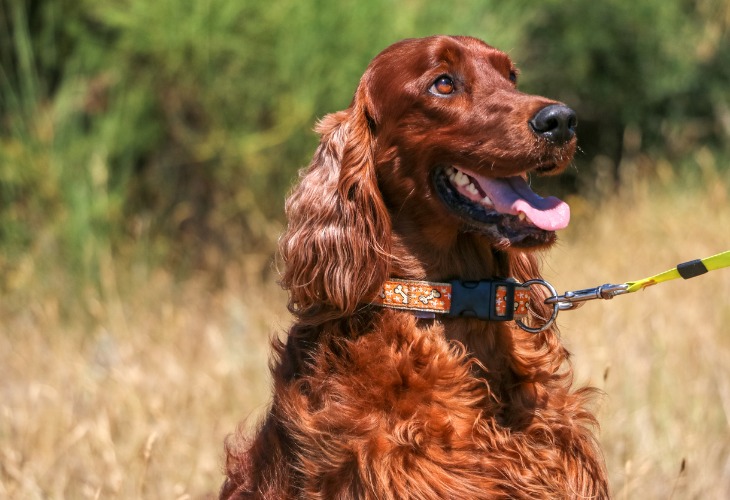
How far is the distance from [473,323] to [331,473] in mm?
578

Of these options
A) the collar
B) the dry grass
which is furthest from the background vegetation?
the collar

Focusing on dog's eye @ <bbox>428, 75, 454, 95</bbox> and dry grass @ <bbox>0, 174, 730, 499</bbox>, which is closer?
dog's eye @ <bbox>428, 75, 454, 95</bbox>

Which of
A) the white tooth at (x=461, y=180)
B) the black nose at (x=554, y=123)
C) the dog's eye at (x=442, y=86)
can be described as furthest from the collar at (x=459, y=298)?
the dog's eye at (x=442, y=86)

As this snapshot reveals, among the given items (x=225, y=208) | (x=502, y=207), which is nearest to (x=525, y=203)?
(x=502, y=207)

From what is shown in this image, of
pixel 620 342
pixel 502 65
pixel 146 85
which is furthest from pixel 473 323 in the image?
pixel 146 85

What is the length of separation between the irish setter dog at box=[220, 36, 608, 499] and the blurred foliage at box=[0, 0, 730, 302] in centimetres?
380

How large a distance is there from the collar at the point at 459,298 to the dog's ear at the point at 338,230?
0.06m

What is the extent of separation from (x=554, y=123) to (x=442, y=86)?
14.7 inches

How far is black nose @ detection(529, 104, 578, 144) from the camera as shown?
8.79 feet

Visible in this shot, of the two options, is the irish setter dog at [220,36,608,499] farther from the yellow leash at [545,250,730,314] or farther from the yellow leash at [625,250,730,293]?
the yellow leash at [625,250,730,293]

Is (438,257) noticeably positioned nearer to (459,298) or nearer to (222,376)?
(459,298)

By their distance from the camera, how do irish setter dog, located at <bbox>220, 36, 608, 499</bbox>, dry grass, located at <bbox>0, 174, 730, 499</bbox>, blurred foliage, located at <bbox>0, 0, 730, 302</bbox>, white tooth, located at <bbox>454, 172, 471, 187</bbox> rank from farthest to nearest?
blurred foliage, located at <bbox>0, 0, 730, 302</bbox> < dry grass, located at <bbox>0, 174, 730, 499</bbox> < white tooth, located at <bbox>454, 172, 471, 187</bbox> < irish setter dog, located at <bbox>220, 36, 608, 499</bbox>

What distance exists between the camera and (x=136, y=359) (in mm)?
5543

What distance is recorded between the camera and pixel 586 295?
2771mm
